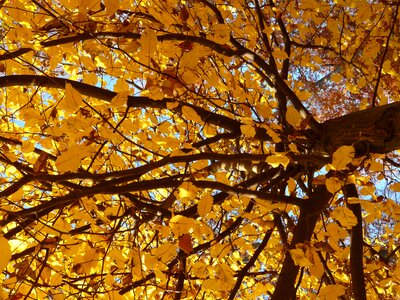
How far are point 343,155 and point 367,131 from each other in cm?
30

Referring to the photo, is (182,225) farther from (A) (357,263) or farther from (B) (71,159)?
(A) (357,263)

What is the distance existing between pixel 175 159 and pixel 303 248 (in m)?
0.56

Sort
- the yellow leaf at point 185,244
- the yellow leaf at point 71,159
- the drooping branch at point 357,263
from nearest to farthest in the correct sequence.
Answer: the yellow leaf at point 71,159 < the yellow leaf at point 185,244 < the drooping branch at point 357,263

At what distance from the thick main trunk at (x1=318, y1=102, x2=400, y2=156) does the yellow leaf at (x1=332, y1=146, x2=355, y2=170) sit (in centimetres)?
17

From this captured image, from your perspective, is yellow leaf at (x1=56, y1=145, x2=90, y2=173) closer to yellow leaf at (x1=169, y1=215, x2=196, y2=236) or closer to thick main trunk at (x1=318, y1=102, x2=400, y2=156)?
yellow leaf at (x1=169, y1=215, x2=196, y2=236)

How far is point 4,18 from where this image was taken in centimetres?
228

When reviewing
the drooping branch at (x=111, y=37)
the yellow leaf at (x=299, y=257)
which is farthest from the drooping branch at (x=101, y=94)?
the yellow leaf at (x=299, y=257)

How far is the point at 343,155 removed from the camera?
1.29 m

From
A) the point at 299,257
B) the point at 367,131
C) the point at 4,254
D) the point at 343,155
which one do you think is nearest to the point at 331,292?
the point at 299,257

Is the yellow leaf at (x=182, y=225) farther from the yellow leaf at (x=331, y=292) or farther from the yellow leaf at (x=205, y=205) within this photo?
the yellow leaf at (x=331, y=292)

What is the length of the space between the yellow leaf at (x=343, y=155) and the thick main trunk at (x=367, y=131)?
0.17 m

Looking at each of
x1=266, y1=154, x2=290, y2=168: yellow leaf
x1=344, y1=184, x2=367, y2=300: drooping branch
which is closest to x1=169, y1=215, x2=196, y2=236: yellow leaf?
x1=266, y1=154, x2=290, y2=168: yellow leaf

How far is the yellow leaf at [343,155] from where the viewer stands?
1.28 m

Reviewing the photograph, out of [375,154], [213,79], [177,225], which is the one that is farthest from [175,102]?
[375,154]
